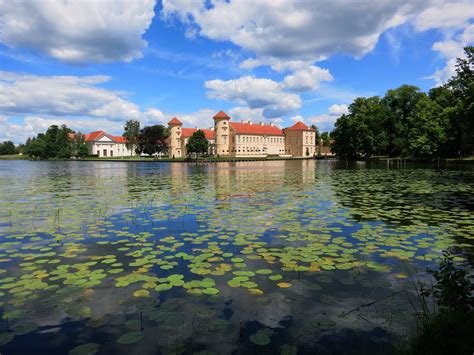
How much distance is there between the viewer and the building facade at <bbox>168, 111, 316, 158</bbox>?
126375 millimetres

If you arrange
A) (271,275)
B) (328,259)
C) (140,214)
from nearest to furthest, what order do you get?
(271,275) < (328,259) < (140,214)

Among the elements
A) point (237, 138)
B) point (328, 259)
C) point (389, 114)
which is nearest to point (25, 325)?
point (328, 259)

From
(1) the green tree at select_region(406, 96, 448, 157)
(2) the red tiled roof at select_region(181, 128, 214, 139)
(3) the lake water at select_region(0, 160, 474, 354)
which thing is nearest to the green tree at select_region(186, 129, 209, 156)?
(2) the red tiled roof at select_region(181, 128, 214, 139)

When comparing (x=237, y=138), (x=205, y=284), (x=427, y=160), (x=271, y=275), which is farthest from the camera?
(x=237, y=138)

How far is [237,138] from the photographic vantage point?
126 m

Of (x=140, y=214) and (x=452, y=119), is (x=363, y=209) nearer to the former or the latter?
(x=140, y=214)

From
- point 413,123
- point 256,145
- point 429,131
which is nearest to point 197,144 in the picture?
point 256,145

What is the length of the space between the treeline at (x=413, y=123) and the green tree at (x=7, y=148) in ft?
571

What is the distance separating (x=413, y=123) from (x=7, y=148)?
640ft

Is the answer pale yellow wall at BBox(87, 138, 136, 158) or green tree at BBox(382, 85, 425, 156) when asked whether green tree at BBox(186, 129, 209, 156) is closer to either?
green tree at BBox(382, 85, 425, 156)

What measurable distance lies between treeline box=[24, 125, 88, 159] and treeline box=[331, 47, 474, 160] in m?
92.5

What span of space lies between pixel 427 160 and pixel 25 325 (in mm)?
70236

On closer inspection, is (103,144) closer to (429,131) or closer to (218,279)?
(429,131)

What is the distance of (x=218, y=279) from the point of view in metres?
5.80
